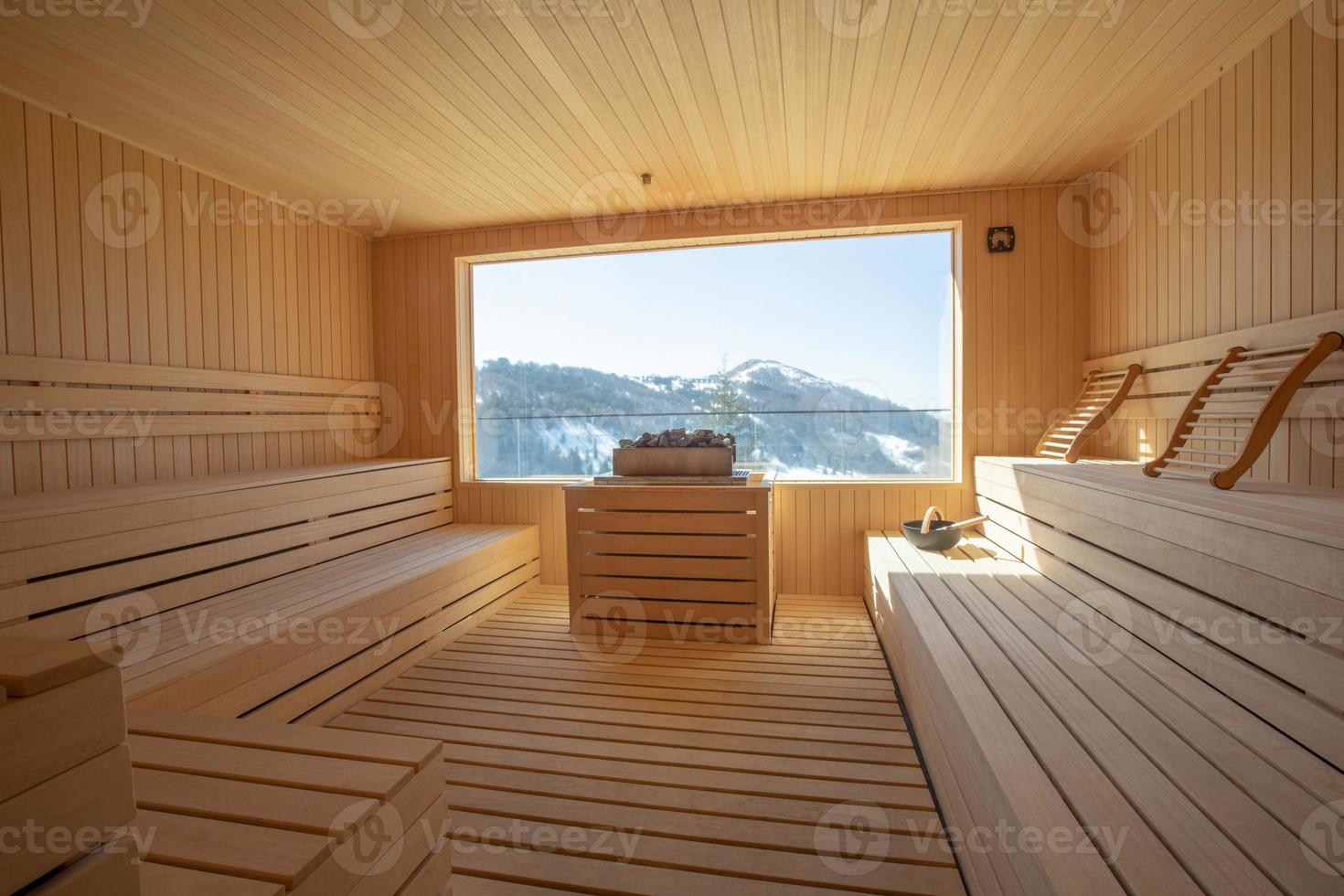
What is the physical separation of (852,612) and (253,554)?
10.5 ft

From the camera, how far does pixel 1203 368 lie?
2.73 m

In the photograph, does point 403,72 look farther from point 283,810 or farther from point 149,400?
point 283,810

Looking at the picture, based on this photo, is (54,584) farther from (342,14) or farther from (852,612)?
(852,612)

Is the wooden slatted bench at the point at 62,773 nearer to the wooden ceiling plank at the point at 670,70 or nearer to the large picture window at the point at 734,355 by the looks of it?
the wooden ceiling plank at the point at 670,70

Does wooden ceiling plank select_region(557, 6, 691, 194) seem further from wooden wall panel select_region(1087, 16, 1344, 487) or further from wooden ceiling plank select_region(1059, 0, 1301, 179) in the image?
wooden wall panel select_region(1087, 16, 1344, 487)

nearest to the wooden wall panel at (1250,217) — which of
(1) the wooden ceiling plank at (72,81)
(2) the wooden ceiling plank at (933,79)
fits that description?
(2) the wooden ceiling plank at (933,79)

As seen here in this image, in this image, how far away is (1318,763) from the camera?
1222mm

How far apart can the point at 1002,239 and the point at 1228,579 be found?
2.89 metres

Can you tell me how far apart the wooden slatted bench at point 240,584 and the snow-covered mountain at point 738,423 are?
3.69 feet

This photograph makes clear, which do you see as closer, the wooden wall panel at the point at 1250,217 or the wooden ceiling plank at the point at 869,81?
the wooden wall panel at the point at 1250,217

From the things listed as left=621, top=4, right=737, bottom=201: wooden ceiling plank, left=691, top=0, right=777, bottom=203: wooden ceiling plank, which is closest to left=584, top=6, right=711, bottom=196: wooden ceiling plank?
left=621, top=4, right=737, bottom=201: wooden ceiling plank

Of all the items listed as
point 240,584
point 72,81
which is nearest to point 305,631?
point 240,584

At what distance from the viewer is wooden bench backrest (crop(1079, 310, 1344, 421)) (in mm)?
2088

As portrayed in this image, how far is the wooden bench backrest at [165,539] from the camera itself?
207cm
